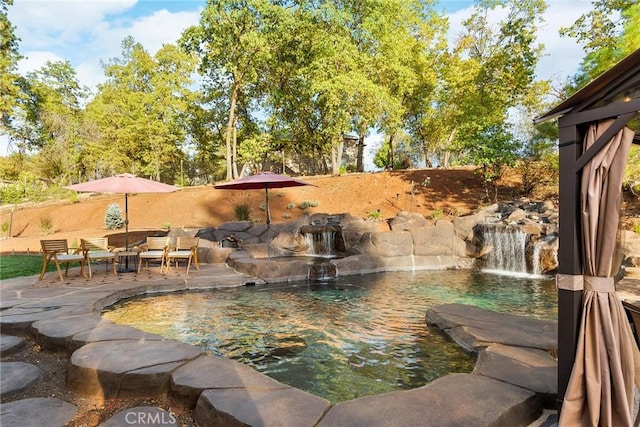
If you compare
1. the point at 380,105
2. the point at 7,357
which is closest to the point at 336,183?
the point at 380,105

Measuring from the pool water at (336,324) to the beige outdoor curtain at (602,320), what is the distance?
1.55 m

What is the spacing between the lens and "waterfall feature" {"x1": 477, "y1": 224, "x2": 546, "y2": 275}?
34.6 feet

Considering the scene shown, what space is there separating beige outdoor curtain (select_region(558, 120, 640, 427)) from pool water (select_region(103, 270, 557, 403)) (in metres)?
1.55

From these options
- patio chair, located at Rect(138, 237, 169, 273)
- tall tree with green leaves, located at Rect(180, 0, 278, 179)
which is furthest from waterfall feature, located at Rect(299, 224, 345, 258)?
tall tree with green leaves, located at Rect(180, 0, 278, 179)

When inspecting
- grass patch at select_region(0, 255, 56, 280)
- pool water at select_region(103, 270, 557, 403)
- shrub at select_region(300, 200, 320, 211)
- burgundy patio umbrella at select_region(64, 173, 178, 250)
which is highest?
burgundy patio umbrella at select_region(64, 173, 178, 250)

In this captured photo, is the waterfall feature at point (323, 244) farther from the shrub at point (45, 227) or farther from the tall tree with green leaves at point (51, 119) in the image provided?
the tall tree with green leaves at point (51, 119)

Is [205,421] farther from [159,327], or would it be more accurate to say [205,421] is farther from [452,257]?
[452,257]

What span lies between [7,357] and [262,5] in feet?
61.4

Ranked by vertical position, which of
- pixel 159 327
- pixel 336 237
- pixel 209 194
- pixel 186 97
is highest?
pixel 186 97

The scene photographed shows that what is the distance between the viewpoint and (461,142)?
50.6ft

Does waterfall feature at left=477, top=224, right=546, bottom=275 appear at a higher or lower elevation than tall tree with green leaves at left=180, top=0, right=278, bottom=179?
lower

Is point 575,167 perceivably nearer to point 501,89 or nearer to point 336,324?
point 336,324

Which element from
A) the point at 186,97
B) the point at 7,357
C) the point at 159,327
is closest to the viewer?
the point at 7,357

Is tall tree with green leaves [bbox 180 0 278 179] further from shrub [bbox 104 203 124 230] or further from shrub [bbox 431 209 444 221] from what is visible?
shrub [bbox 431 209 444 221]
